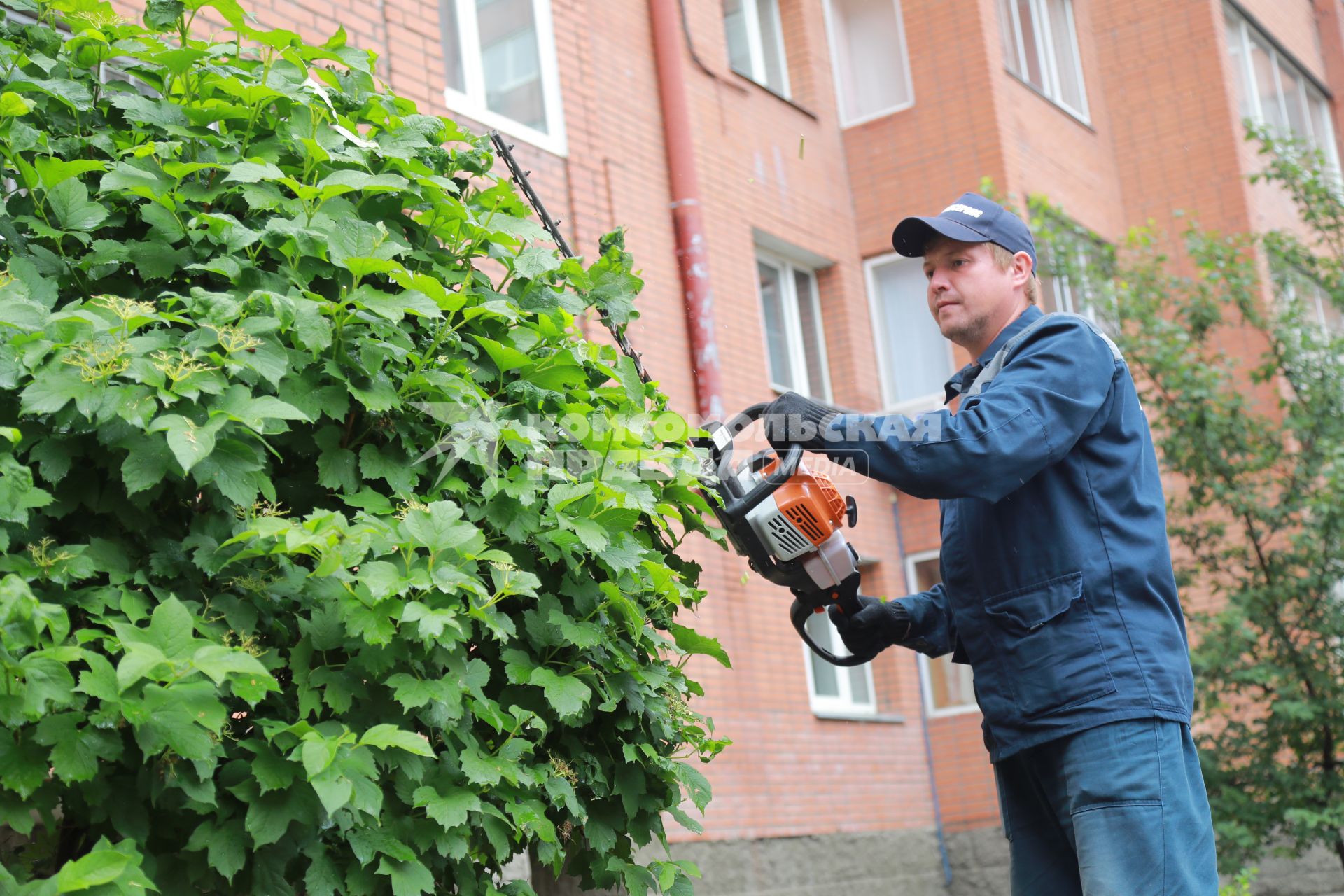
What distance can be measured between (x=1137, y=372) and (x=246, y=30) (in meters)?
8.18

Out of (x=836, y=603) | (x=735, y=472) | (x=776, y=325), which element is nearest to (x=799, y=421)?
(x=735, y=472)

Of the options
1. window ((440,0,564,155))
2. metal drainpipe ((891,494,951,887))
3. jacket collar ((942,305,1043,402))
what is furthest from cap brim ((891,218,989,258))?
metal drainpipe ((891,494,951,887))

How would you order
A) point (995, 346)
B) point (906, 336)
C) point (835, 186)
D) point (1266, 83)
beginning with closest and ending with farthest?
1. point (995, 346)
2. point (835, 186)
3. point (906, 336)
4. point (1266, 83)

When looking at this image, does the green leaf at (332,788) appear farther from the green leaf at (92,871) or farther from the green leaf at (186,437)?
the green leaf at (186,437)

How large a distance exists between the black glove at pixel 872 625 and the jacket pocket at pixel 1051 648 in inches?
22.2

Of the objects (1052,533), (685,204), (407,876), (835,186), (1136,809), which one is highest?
(835,186)

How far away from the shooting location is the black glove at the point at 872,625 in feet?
12.3

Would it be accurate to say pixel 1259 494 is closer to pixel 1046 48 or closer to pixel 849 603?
pixel 849 603

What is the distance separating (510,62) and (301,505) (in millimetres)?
6976

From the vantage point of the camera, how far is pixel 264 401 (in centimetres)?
216

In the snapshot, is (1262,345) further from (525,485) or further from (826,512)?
(525,485)

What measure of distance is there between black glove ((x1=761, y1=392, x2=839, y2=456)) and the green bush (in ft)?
1.05

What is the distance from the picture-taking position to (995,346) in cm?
354

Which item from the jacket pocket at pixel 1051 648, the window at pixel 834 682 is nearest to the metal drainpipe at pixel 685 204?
the window at pixel 834 682
